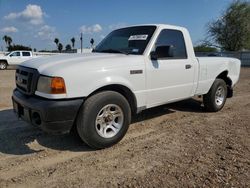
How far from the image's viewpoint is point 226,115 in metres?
6.43

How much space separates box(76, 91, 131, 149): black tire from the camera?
395cm

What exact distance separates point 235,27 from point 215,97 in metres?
39.7

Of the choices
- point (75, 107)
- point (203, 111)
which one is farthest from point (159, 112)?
point (75, 107)

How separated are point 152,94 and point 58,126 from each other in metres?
1.83

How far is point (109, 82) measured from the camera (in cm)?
415

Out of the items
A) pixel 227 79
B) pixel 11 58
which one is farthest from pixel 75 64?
pixel 11 58

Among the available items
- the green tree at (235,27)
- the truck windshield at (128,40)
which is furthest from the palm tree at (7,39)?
the truck windshield at (128,40)

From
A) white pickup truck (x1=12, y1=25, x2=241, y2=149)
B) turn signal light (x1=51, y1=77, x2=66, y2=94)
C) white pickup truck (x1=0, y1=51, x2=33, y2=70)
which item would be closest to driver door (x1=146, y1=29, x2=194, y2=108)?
white pickup truck (x1=12, y1=25, x2=241, y2=149)

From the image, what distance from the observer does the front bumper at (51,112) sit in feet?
12.1

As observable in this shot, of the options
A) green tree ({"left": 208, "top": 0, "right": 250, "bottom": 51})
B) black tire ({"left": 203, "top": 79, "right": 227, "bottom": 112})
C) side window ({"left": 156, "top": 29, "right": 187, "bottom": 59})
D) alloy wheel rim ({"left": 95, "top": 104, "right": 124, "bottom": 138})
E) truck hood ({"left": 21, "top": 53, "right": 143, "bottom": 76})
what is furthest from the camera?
green tree ({"left": 208, "top": 0, "right": 250, "bottom": 51})

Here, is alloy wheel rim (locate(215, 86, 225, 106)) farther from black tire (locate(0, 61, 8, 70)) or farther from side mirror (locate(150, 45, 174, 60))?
black tire (locate(0, 61, 8, 70))

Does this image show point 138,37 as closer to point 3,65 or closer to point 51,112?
point 51,112

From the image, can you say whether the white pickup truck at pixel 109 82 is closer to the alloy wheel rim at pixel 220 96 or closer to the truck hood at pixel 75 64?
the truck hood at pixel 75 64

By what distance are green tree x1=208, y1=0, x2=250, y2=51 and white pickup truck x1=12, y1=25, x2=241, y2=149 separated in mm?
39787
